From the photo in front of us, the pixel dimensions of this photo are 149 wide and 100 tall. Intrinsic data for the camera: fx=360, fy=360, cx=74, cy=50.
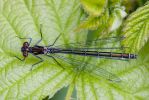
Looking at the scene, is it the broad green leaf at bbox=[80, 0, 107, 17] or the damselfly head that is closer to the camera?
the broad green leaf at bbox=[80, 0, 107, 17]

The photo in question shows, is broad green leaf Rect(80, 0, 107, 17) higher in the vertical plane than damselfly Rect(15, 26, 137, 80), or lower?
higher

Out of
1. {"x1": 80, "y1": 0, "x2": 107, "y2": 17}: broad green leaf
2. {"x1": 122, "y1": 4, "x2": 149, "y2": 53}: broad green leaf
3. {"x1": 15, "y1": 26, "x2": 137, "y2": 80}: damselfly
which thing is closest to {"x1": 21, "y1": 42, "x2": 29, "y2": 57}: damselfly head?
{"x1": 15, "y1": 26, "x2": 137, "y2": 80}: damselfly

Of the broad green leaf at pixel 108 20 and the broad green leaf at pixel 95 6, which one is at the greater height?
the broad green leaf at pixel 95 6

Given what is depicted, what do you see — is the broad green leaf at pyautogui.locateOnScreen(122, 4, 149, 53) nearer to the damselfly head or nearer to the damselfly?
the damselfly

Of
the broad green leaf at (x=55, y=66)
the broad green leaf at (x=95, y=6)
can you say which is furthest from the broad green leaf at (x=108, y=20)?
the broad green leaf at (x=55, y=66)

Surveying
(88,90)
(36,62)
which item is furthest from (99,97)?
(36,62)

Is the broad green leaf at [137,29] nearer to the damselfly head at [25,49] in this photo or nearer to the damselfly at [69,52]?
the damselfly at [69,52]

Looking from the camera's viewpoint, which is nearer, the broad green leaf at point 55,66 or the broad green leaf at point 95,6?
the broad green leaf at point 95,6
